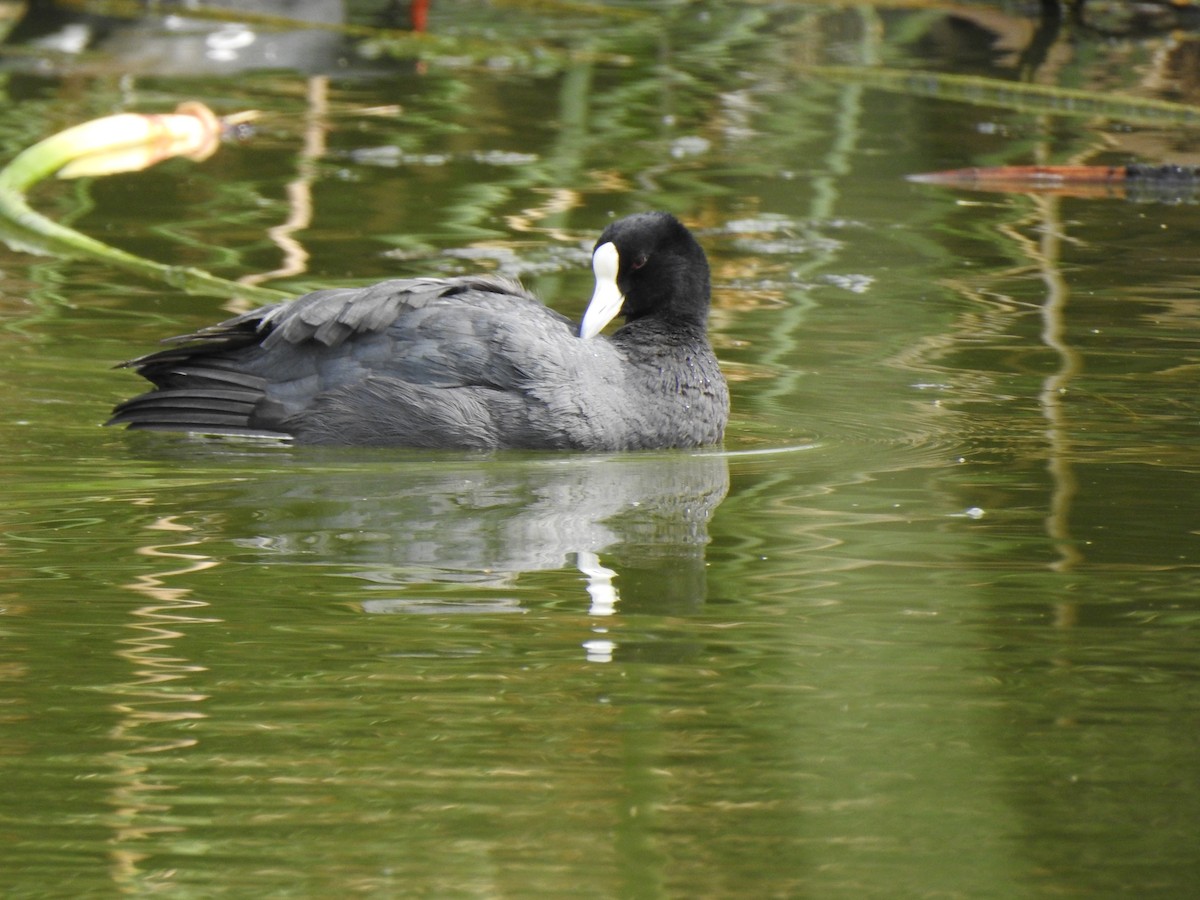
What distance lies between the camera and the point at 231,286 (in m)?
7.53

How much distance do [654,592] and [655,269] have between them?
7.32 feet

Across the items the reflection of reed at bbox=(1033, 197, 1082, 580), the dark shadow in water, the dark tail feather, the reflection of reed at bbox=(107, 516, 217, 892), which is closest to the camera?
the reflection of reed at bbox=(107, 516, 217, 892)

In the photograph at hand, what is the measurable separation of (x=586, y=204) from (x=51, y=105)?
150 inches

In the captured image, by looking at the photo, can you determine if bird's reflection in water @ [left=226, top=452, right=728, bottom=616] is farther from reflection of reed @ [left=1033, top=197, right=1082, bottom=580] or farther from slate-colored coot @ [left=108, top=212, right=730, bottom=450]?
Result: reflection of reed @ [left=1033, top=197, right=1082, bottom=580]

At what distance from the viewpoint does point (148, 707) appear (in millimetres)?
3564

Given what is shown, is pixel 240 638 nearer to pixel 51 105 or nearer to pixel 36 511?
pixel 36 511

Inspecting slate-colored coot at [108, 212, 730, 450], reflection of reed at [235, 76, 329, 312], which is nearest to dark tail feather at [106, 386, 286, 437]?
slate-colored coot at [108, 212, 730, 450]

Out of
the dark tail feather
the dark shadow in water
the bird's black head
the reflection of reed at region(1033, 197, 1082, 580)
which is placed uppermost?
the bird's black head

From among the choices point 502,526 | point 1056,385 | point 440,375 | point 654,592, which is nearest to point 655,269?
point 440,375

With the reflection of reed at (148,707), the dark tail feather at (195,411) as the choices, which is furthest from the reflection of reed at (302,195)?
the reflection of reed at (148,707)

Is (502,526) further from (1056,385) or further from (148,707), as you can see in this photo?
(1056,385)

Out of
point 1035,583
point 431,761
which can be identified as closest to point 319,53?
point 1035,583

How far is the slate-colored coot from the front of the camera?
5855 mm

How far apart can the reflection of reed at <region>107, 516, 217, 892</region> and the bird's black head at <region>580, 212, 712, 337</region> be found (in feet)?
6.98
